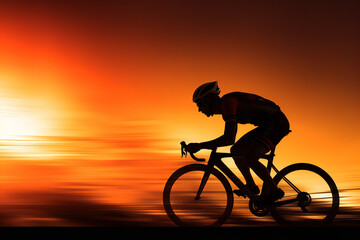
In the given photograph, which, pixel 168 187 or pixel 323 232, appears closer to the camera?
pixel 323 232

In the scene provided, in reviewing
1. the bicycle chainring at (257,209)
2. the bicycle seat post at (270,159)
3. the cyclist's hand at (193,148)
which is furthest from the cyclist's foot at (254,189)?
the cyclist's hand at (193,148)

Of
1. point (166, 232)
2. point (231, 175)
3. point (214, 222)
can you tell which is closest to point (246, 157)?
point (231, 175)

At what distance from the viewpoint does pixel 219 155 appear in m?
5.50

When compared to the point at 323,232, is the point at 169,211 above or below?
above

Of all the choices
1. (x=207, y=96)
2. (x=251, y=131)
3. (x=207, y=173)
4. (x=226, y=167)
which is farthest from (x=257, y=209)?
(x=207, y=96)

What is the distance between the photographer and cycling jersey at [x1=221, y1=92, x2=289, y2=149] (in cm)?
525

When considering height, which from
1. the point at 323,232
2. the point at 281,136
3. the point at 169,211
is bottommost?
the point at 323,232

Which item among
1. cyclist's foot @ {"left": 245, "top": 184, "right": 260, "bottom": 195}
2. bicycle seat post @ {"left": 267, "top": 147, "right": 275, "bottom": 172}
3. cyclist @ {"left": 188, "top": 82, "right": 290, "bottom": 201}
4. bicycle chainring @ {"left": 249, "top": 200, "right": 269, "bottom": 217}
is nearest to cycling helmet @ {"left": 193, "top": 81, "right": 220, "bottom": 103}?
cyclist @ {"left": 188, "top": 82, "right": 290, "bottom": 201}

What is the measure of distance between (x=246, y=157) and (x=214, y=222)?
0.90 m

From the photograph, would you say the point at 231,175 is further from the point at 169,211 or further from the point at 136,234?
the point at 136,234

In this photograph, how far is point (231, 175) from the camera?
18.1 ft

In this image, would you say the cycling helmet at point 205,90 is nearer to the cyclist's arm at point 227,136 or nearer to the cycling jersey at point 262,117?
the cycling jersey at point 262,117

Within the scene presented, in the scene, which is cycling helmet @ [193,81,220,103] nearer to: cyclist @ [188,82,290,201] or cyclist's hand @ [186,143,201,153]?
cyclist @ [188,82,290,201]

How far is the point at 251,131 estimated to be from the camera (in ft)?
18.2
